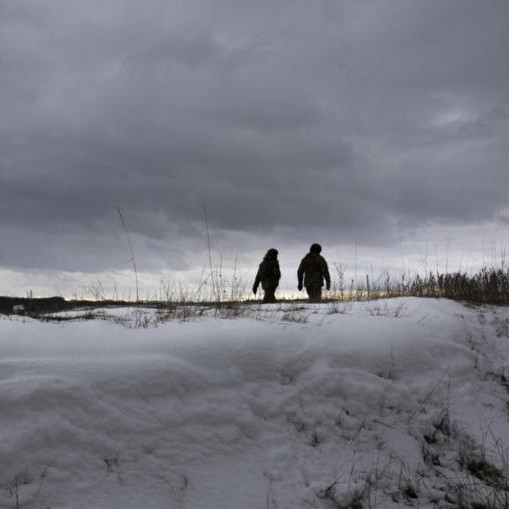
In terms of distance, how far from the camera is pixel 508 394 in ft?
17.4

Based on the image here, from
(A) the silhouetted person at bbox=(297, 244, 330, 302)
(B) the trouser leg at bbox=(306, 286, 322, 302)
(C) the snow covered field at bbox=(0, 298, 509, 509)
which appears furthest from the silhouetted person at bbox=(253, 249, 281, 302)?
(C) the snow covered field at bbox=(0, 298, 509, 509)

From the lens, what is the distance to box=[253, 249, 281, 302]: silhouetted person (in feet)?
42.6

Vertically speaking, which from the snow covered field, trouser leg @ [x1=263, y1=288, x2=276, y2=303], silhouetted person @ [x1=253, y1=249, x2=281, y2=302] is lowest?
the snow covered field

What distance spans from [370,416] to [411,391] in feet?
2.27

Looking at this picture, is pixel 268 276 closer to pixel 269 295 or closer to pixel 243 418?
pixel 269 295

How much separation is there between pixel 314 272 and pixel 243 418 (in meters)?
9.48

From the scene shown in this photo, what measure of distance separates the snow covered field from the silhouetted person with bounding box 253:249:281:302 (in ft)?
24.8

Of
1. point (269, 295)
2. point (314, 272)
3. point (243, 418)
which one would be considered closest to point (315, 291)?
point (314, 272)

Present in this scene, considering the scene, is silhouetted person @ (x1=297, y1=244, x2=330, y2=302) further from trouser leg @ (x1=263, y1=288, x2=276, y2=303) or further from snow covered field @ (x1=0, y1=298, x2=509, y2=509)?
snow covered field @ (x1=0, y1=298, x2=509, y2=509)

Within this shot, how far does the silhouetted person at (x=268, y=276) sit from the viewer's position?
1298 cm

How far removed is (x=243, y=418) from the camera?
370 centimetres

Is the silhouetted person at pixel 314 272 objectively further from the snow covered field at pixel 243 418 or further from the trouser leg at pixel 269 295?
the snow covered field at pixel 243 418

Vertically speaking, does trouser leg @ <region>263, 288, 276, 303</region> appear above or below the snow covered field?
above

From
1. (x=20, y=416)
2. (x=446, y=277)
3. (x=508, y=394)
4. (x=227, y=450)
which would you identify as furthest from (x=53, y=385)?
(x=446, y=277)
